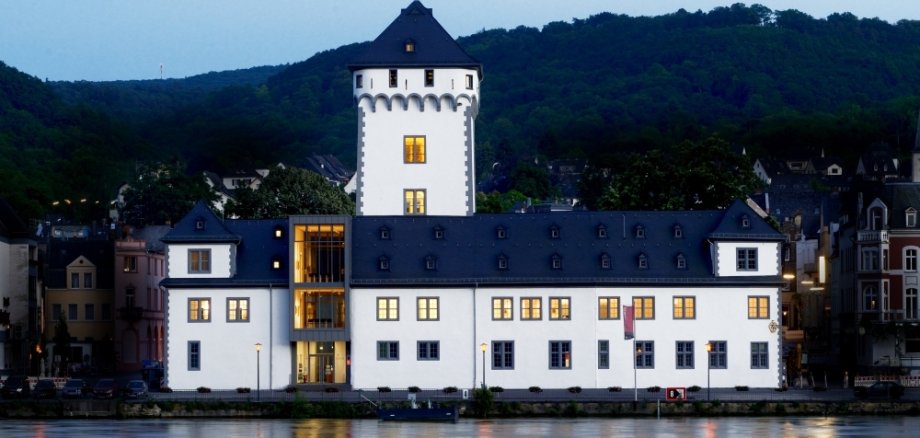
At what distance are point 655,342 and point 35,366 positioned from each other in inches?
2069

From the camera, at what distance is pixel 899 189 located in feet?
396

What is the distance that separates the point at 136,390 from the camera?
10156 cm

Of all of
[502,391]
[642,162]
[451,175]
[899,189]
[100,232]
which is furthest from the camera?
[100,232]

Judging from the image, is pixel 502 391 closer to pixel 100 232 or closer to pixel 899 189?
pixel 899 189

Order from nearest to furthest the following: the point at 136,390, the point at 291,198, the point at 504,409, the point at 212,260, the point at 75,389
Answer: the point at 504,409
the point at 136,390
the point at 75,389
the point at 212,260
the point at 291,198

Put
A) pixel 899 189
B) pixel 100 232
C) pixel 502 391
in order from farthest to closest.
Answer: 1. pixel 100 232
2. pixel 899 189
3. pixel 502 391

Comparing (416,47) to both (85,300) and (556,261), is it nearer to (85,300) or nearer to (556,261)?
(556,261)

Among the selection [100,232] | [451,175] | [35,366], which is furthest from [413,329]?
[100,232]

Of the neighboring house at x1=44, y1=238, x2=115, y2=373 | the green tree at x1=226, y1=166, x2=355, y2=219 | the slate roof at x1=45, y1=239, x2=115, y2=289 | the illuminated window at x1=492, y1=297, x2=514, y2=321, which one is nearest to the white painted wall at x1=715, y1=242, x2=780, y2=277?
the illuminated window at x1=492, y1=297, x2=514, y2=321

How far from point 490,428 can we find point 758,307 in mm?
21842

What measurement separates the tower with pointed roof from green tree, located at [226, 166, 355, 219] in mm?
35902

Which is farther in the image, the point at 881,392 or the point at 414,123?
the point at 414,123

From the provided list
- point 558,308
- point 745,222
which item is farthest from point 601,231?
point 745,222

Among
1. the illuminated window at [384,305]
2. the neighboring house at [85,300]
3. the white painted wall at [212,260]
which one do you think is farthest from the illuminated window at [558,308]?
the neighboring house at [85,300]
